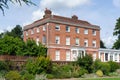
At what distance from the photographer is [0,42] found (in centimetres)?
5091

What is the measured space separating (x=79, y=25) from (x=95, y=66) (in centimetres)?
2484

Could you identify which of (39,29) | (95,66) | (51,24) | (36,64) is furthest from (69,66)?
(39,29)

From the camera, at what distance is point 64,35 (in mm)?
61562

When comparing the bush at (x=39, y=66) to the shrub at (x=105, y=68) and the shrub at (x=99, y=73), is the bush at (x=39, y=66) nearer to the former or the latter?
the shrub at (x=99, y=73)

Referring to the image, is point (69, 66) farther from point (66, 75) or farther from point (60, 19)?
point (60, 19)

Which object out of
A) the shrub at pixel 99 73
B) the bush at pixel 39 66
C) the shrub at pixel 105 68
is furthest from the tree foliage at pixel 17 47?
the bush at pixel 39 66

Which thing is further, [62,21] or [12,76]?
[62,21]

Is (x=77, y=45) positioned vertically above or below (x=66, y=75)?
above

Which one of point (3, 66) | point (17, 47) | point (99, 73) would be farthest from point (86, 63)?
point (17, 47)

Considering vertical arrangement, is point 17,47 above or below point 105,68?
above

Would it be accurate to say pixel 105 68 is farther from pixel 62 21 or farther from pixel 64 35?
pixel 62 21

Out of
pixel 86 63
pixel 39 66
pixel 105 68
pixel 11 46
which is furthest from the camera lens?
pixel 11 46

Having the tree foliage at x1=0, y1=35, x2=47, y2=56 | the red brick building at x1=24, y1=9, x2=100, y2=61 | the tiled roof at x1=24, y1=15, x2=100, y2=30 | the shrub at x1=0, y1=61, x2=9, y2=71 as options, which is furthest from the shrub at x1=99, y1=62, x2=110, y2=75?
the tiled roof at x1=24, y1=15, x2=100, y2=30

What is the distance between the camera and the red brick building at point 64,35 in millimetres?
59062
